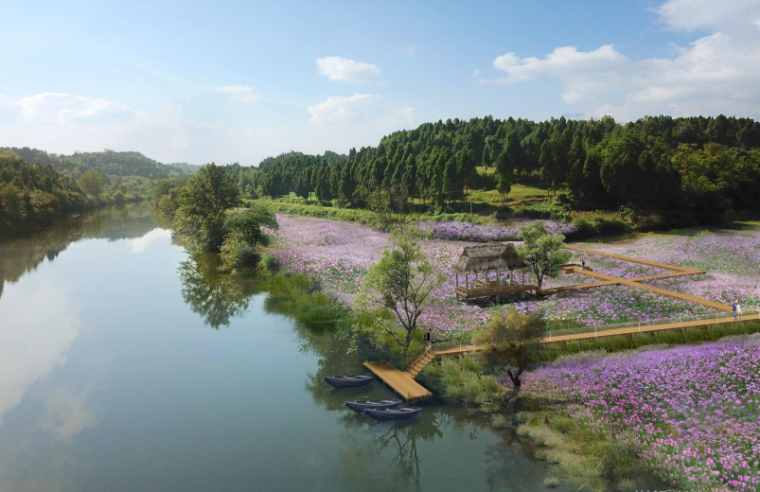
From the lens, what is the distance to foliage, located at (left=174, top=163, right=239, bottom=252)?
179ft

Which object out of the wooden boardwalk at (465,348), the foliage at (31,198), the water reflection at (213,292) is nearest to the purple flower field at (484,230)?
the water reflection at (213,292)

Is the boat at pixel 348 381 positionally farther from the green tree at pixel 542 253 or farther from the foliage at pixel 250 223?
the foliage at pixel 250 223

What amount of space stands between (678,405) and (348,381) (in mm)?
11707

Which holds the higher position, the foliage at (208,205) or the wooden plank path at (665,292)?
the foliage at (208,205)

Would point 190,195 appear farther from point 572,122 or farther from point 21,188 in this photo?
point 572,122

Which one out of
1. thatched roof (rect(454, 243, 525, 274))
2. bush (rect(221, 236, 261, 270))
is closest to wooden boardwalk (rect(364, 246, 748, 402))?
thatched roof (rect(454, 243, 525, 274))

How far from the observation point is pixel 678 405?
52.0 feet

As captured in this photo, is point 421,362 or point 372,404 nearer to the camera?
point 372,404

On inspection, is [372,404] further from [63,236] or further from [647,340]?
[63,236]

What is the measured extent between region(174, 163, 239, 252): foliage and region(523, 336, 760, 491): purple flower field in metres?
42.5

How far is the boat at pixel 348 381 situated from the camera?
68.1 ft

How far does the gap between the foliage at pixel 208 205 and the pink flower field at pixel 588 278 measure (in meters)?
7.05

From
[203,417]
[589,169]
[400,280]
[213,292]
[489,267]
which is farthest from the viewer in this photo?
[589,169]

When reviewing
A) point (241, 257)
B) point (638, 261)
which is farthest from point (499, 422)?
point (241, 257)
